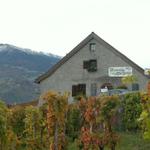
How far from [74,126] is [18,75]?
141246 mm

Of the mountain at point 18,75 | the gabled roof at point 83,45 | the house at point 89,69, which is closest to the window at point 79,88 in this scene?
the house at point 89,69

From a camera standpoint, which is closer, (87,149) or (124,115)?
(87,149)

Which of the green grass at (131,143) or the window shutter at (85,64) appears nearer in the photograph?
the green grass at (131,143)

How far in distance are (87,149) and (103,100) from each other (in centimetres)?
224

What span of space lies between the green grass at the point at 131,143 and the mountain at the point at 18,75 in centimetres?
9521

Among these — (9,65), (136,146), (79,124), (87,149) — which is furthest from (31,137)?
(9,65)

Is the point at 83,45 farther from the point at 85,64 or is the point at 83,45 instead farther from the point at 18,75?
the point at 18,75

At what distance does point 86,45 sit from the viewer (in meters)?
59.8

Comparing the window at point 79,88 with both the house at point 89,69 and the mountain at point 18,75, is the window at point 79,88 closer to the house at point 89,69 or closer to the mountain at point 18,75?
the house at point 89,69

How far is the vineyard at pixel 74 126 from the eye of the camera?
23.3 metres

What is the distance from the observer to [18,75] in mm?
173375

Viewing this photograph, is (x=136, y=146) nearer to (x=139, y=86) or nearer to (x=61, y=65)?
(x=139, y=86)

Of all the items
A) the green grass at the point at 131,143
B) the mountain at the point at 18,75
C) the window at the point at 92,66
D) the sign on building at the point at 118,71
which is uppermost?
the mountain at the point at 18,75

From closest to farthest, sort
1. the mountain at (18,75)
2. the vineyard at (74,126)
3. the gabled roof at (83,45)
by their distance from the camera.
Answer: the vineyard at (74,126)
the gabled roof at (83,45)
the mountain at (18,75)
